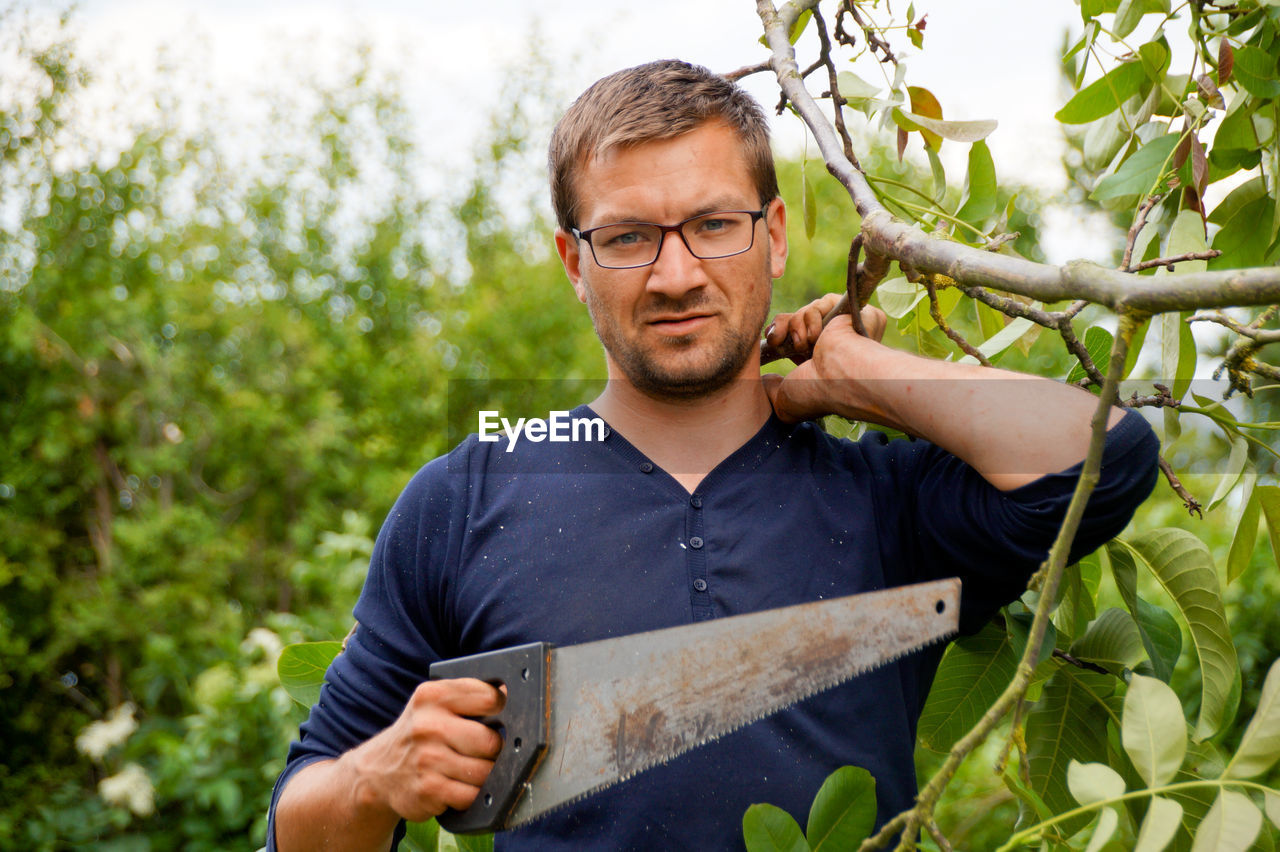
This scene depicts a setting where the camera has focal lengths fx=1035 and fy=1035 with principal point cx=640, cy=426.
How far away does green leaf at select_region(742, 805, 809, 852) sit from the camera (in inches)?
44.9

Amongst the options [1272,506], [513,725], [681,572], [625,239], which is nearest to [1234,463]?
[1272,506]

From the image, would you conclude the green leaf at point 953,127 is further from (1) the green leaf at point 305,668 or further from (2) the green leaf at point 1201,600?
(1) the green leaf at point 305,668

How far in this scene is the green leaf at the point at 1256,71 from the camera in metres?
1.34

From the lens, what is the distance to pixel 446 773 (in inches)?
45.9

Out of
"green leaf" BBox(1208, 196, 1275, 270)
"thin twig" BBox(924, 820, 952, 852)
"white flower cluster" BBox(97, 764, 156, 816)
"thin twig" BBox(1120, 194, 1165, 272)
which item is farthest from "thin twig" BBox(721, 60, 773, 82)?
"white flower cluster" BBox(97, 764, 156, 816)

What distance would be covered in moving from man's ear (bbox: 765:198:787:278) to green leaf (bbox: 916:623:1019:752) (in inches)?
25.6

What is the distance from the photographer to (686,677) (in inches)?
44.7

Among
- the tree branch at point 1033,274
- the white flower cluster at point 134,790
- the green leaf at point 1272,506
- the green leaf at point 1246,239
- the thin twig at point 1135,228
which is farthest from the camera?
the white flower cluster at point 134,790

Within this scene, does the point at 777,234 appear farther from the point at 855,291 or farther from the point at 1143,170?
the point at 1143,170

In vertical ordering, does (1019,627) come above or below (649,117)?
below

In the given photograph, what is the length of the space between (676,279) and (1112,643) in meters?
0.80

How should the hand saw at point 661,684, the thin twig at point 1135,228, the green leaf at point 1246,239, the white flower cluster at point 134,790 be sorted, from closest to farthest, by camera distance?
the hand saw at point 661,684 < the thin twig at point 1135,228 < the green leaf at point 1246,239 < the white flower cluster at point 134,790

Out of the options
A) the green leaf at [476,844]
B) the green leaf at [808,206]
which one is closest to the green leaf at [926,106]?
the green leaf at [808,206]

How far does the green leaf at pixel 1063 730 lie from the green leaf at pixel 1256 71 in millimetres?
823
